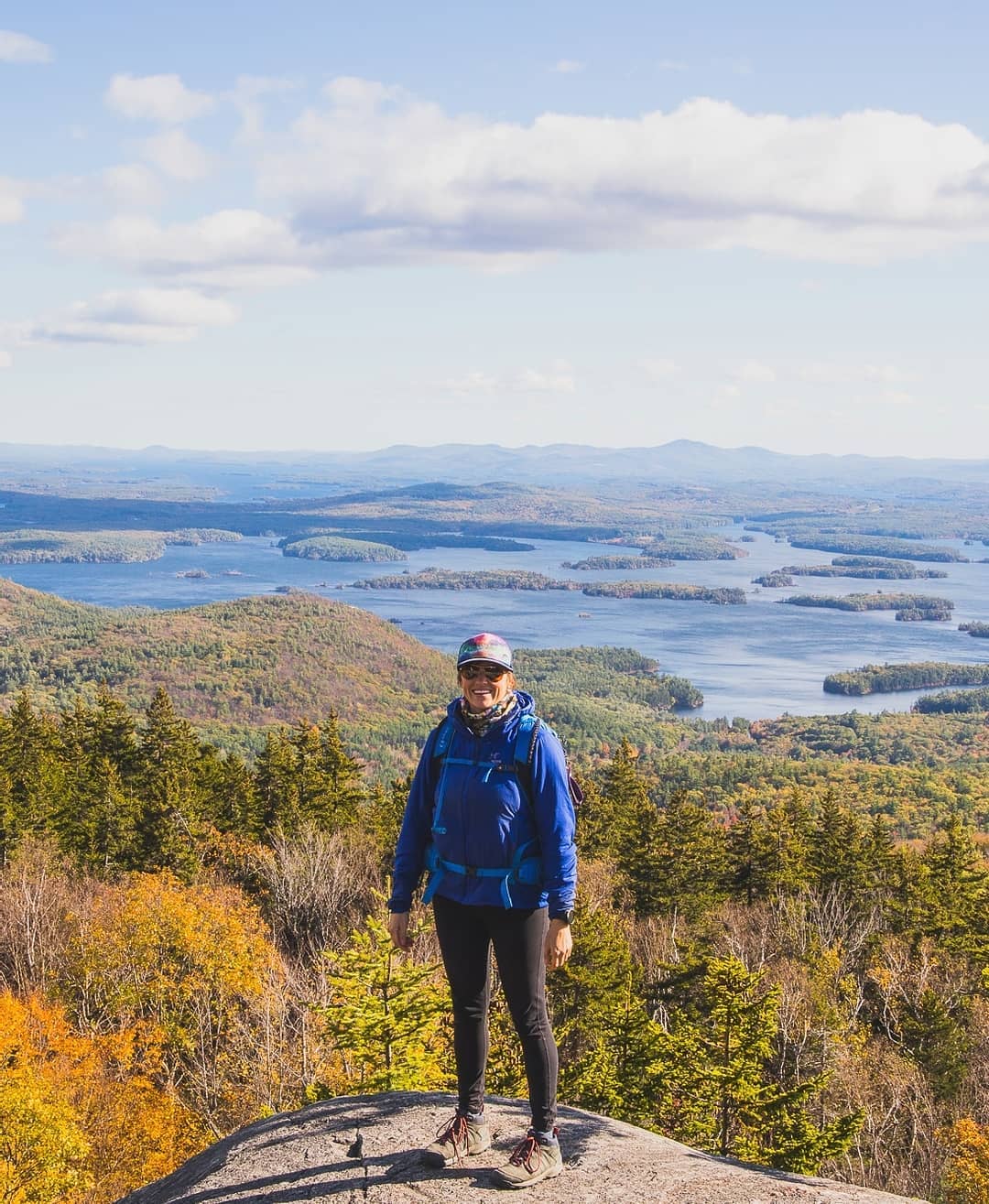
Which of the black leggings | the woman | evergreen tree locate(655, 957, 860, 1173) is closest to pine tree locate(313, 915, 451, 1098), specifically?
the black leggings

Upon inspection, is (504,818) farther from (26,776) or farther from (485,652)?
(26,776)

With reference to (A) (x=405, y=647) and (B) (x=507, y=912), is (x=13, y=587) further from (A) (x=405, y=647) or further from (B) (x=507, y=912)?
(B) (x=507, y=912)

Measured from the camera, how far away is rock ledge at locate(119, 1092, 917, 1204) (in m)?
5.90

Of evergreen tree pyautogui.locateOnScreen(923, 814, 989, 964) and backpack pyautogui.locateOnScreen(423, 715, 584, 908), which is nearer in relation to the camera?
backpack pyautogui.locateOnScreen(423, 715, 584, 908)

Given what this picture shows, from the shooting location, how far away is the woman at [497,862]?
18.7 feet

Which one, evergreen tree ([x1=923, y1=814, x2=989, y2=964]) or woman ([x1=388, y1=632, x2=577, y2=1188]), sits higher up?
woman ([x1=388, y1=632, x2=577, y2=1188])

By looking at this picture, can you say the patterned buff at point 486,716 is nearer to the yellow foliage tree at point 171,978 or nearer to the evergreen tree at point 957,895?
the yellow foliage tree at point 171,978

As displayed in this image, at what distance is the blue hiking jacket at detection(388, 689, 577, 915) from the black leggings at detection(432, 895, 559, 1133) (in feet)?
0.49

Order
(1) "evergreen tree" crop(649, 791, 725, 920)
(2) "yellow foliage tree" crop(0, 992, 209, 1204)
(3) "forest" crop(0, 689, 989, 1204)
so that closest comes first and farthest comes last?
(3) "forest" crop(0, 689, 989, 1204) < (2) "yellow foliage tree" crop(0, 992, 209, 1204) < (1) "evergreen tree" crop(649, 791, 725, 920)

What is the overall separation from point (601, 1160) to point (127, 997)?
18664mm

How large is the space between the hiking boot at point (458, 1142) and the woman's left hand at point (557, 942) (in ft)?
3.96

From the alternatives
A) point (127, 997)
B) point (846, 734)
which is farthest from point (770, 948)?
point (846, 734)

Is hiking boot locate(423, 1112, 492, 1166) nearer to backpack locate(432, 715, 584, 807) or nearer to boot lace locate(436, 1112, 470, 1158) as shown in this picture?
boot lace locate(436, 1112, 470, 1158)

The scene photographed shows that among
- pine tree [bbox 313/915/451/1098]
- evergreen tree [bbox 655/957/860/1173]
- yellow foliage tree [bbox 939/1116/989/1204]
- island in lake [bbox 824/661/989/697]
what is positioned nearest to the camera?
pine tree [bbox 313/915/451/1098]
